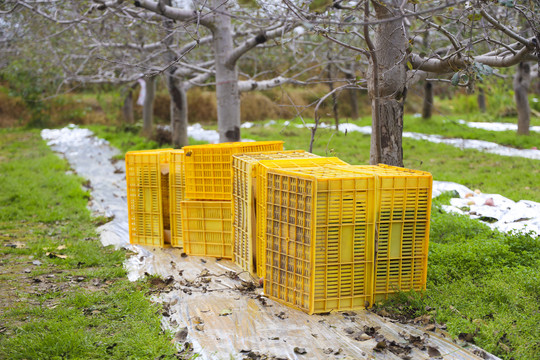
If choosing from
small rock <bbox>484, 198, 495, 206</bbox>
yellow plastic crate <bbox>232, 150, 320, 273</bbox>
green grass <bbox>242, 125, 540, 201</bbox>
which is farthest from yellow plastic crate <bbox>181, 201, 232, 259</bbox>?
small rock <bbox>484, 198, 495, 206</bbox>

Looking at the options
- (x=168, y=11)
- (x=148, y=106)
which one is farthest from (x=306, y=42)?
(x=148, y=106)

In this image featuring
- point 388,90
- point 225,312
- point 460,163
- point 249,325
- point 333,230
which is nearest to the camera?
point 249,325

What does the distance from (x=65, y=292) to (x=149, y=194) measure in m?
1.91

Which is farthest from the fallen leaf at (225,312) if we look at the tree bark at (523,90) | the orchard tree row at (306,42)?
the tree bark at (523,90)

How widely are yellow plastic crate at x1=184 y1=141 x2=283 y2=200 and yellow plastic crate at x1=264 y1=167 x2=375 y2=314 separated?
1.51 meters

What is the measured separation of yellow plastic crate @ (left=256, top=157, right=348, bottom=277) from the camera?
476cm

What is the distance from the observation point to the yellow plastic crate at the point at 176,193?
6371mm

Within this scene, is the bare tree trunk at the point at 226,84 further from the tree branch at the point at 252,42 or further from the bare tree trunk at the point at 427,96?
the bare tree trunk at the point at 427,96

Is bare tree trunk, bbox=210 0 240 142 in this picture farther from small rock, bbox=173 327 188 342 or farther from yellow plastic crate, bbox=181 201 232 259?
small rock, bbox=173 327 188 342

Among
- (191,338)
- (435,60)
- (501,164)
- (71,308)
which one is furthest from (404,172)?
(501,164)

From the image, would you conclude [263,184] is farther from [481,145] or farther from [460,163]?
[481,145]

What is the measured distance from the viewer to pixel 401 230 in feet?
14.6

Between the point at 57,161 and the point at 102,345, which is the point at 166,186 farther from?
the point at 57,161

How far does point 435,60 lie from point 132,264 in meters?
4.12
